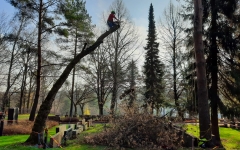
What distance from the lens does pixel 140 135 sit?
689 cm

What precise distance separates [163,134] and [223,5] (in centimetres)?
834

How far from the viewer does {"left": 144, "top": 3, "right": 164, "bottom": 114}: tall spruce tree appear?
24.5m

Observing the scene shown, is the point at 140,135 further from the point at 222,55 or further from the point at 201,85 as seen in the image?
the point at 222,55

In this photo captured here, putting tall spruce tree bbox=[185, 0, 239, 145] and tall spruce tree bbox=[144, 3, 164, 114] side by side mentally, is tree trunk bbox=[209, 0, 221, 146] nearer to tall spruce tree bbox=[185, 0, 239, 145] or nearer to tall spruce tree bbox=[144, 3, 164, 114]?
tall spruce tree bbox=[185, 0, 239, 145]

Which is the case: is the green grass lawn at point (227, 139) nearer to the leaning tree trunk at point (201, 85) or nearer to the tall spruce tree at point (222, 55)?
the tall spruce tree at point (222, 55)

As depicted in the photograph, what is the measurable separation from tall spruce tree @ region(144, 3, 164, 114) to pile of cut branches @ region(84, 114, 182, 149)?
16.5 metres

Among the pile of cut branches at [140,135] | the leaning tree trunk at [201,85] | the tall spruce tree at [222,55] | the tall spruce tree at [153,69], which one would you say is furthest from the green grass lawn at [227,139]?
the tall spruce tree at [153,69]

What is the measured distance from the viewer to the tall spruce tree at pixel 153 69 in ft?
80.3

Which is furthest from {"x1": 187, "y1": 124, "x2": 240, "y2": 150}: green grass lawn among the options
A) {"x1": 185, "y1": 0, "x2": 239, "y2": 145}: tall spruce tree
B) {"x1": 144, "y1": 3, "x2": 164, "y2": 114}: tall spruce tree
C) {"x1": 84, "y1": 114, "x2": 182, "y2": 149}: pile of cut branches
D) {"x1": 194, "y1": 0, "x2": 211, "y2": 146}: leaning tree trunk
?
{"x1": 144, "y1": 3, "x2": 164, "y2": 114}: tall spruce tree

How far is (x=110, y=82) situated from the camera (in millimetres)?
28828

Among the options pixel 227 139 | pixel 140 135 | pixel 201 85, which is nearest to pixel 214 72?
pixel 201 85

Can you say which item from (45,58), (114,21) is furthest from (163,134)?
(45,58)

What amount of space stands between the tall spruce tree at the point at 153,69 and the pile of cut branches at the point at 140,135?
1652 centimetres

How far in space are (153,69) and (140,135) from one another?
1946 centimetres
